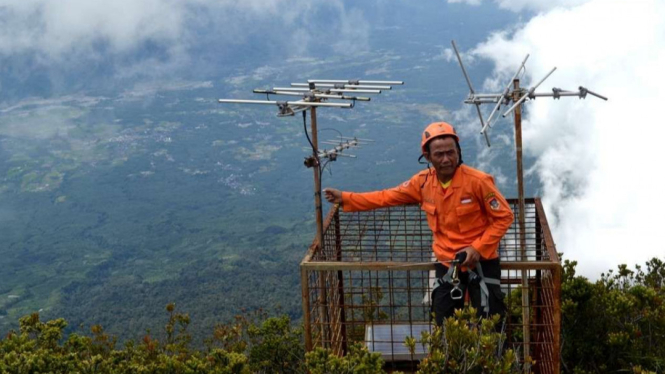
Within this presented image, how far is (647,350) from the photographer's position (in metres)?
7.10

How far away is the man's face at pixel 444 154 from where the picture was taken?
5684 mm

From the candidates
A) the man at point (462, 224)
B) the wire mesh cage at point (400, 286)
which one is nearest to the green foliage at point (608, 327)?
the wire mesh cage at point (400, 286)

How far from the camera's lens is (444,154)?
570cm

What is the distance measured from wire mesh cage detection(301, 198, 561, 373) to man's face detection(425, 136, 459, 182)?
734mm

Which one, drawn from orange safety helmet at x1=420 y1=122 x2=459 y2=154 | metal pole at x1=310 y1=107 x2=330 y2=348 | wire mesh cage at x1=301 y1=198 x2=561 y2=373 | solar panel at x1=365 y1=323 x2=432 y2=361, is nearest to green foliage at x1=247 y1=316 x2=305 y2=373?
wire mesh cage at x1=301 y1=198 x2=561 y2=373

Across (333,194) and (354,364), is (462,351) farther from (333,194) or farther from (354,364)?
(333,194)

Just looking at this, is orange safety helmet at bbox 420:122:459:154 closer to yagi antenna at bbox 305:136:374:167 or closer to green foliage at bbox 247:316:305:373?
yagi antenna at bbox 305:136:374:167

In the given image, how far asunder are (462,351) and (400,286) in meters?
2.92

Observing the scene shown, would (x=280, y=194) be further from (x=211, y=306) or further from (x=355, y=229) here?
(x=355, y=229)

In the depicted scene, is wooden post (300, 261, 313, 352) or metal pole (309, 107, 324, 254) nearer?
wooden post (300, 261, 313, 352)

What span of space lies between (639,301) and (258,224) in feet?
527

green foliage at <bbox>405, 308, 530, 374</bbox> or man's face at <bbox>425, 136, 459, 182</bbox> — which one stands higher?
man's face at <bbox>425, 136, 459, 182</bbox>

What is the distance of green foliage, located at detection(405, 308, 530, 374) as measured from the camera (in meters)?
4.20

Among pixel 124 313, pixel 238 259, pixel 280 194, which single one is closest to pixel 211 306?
pixel 124 313
